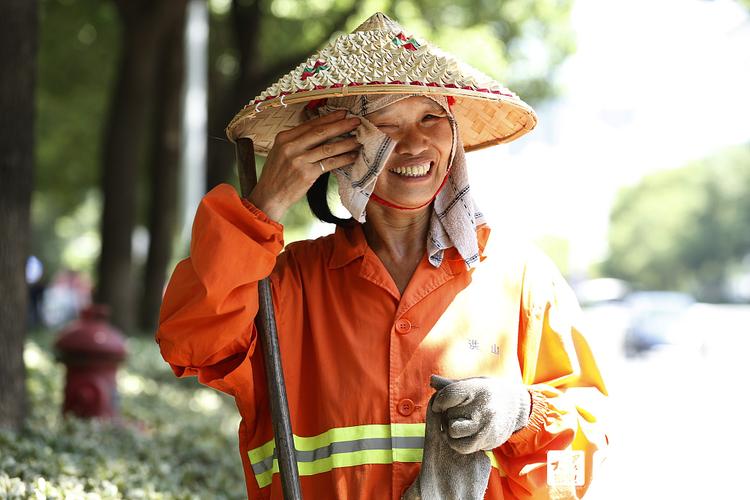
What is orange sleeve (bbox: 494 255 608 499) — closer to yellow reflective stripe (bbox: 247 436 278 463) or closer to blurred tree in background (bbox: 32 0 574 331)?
yellow reflective stripe (bbox: 247 436 278 463)

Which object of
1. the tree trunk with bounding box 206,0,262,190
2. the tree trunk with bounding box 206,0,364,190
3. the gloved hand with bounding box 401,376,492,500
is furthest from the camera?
the tree trunk with bounding box 206,0,262,190

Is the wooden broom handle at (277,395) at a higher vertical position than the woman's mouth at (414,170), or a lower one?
lower

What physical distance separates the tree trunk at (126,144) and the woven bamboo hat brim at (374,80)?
33.2ft

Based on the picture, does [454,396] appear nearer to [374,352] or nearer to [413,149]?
[374,352]

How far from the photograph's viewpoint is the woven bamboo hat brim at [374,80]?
2557 mm

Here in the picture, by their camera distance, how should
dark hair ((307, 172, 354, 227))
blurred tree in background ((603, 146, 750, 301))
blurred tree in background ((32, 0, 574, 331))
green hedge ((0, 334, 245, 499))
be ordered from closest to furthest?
1. dark hair ((307, 172, 354, 227))
2. green hedge ((0, 334, 245, 499))
3. blurred tree in background ((32, 0, 574, 331))
4. blurred tree in background ((603, 146, 750, 301))

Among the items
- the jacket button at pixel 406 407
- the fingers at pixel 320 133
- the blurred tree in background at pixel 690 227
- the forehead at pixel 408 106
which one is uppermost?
the forehead at pixel 408 106

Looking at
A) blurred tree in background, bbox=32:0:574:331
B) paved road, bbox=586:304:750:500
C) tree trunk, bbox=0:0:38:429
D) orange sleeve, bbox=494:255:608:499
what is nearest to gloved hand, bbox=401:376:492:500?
orange sleeve, bbox=494:255:608:499

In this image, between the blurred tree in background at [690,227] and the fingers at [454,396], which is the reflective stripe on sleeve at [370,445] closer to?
the fingers at [454,396]

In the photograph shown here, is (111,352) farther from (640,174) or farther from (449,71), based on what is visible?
(640,174)

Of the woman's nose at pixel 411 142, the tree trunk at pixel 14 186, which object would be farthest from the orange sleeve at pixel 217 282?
the tree trunk at pixel 14 186

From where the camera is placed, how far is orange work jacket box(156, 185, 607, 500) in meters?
2.46

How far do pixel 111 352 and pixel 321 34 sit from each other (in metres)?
9.88

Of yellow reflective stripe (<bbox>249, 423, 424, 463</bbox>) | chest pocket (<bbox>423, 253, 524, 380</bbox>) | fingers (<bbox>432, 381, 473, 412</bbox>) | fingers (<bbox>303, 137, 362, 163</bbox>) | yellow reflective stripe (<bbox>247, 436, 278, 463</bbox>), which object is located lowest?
yellow reflective stripe (<bbox>247, 436, 278, 463</bbox>)
